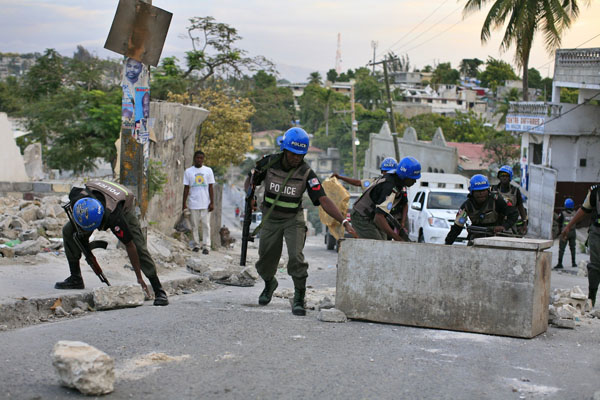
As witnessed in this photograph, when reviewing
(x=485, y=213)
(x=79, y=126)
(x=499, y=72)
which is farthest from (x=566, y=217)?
(x=499, y=72)

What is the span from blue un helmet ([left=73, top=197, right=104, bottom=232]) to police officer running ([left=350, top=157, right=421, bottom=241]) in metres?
2.87

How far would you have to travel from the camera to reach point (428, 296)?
6480 mm

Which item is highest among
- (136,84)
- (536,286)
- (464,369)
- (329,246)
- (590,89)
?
(590,89)

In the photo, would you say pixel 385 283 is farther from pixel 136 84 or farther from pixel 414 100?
pixel 414 100

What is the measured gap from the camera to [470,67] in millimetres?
134000

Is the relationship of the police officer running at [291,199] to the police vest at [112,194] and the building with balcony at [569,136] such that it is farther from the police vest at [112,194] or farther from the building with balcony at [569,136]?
the building with balcony at [569,136]

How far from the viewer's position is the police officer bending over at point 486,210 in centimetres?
916

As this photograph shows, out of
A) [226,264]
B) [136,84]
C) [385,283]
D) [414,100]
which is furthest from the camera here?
[414,100]

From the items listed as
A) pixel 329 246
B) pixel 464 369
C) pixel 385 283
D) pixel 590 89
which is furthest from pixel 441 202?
pixel 590 89

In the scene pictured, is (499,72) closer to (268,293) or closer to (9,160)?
(9,160)

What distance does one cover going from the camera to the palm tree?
31453 mm

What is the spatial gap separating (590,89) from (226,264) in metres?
21.4

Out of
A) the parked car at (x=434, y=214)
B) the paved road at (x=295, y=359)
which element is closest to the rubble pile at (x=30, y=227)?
the paved road at (x=295, y=359)

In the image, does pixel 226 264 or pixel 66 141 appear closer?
pixel 226 264
